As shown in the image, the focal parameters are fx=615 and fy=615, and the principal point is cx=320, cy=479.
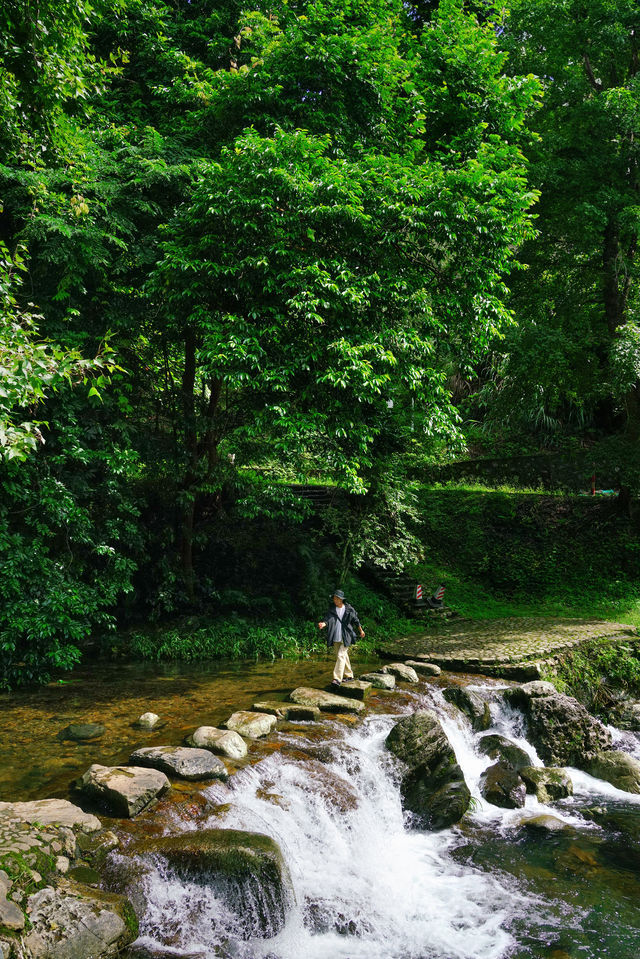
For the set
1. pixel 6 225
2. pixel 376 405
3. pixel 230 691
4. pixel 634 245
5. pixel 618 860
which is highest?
pixel 634 245

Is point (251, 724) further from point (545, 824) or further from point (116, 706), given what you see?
point (545, 824)

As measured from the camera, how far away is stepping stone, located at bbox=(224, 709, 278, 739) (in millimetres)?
7570

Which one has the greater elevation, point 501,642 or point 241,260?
point 241,260

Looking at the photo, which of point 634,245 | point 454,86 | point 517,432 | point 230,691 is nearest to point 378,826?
point 230,691

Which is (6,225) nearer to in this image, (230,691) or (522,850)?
(230,691)

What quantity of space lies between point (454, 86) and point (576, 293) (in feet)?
23.7

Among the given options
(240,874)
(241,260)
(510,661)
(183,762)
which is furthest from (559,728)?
(241,260)

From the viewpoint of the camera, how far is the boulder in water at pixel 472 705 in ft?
30.9

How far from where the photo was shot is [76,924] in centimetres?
431

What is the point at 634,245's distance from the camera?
1695cm

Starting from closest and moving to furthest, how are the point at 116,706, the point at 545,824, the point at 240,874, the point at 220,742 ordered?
the point at 240,874
the point at 220,742
the point at 545,824
the point at 116,706

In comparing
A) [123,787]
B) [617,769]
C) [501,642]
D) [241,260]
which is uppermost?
[241,260]

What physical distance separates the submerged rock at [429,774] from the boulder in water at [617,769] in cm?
268

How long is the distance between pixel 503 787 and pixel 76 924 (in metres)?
5.55
